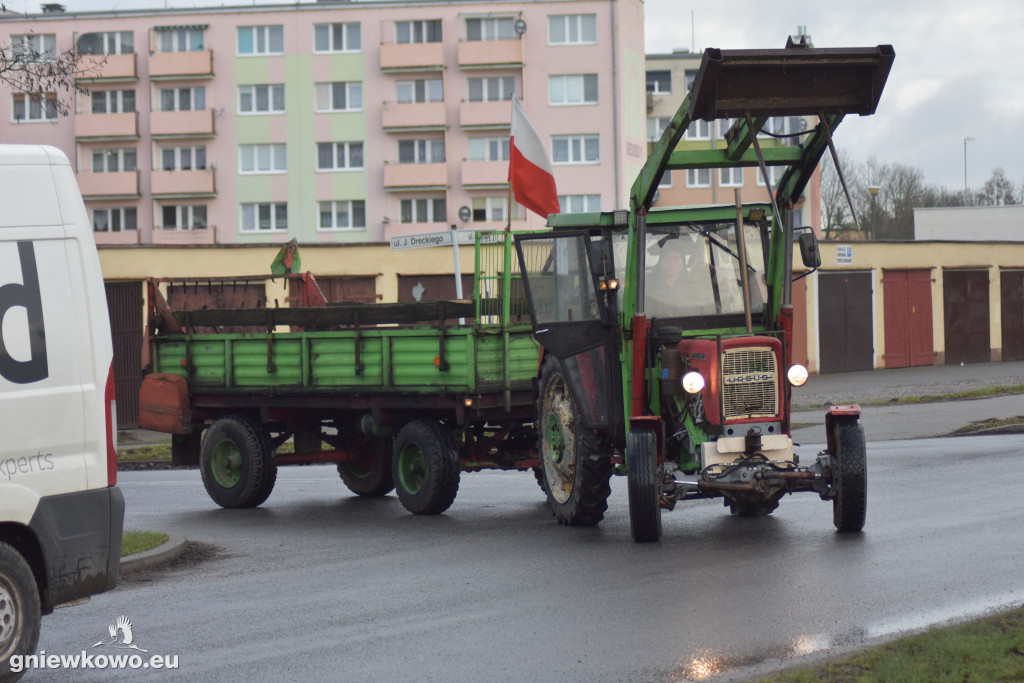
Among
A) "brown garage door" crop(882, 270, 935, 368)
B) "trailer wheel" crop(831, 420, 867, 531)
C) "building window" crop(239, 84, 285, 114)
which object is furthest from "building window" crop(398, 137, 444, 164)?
"trailer wheel" crop(831, 420, 867, 531)

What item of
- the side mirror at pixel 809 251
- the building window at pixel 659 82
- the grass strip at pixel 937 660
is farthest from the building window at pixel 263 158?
the grass strip at pixel 937 660

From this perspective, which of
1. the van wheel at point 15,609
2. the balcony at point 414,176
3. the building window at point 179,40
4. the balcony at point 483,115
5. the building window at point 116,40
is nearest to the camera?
the van wheel at point 15,609

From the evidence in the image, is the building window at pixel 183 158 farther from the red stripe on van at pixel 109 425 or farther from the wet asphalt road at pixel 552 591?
the red stripe on van at pixel 109 425

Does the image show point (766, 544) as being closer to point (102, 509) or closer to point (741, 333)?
point (741, 333)

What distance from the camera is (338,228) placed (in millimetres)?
63156

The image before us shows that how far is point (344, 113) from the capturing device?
62.8m

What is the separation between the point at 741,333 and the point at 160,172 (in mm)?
56056

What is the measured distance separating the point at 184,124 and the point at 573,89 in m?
17.8

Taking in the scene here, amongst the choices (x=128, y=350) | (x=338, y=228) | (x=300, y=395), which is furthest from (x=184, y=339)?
(x=338, y=228)

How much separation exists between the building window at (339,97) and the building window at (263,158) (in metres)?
2.63

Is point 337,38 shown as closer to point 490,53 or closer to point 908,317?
point 490,53

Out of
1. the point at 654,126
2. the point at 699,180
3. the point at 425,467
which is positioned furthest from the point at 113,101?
the point at 425,467

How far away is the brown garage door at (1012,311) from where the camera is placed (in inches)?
1725

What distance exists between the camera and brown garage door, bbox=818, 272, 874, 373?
40438 millimetres
